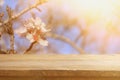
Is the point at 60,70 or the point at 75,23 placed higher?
the point at 75,23

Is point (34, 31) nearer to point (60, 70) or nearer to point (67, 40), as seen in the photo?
point (67, 40)

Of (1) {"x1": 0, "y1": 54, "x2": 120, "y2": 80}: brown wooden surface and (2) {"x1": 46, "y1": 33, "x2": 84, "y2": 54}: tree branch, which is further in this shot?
(2) {"x1": 46, "y1": 33, "x2": 84, "y2": 54}: tree branch

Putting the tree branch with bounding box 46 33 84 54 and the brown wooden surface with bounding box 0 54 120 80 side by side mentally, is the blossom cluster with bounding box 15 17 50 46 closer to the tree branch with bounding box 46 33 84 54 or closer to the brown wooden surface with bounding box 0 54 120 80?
the tree branch with bounding box 46 33 84 54

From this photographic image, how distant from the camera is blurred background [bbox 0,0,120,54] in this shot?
1.36m

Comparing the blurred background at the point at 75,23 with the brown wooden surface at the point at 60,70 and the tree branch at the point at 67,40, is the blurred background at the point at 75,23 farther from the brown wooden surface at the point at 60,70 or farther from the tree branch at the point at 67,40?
the brown wooden surface at the point at 60,70

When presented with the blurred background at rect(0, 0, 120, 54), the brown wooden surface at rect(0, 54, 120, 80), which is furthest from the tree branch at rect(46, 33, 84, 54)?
the brown wooden surface at rect(0, 54, 120, 80)

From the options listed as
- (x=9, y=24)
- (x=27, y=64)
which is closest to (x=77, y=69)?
(x=27, y=64)

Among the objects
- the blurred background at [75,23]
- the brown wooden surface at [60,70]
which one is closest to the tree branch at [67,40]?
the blurred background at [75,23]

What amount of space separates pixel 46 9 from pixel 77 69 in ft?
2.06

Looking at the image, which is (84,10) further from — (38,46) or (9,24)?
(9,24)

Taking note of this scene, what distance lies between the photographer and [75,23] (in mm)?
1375

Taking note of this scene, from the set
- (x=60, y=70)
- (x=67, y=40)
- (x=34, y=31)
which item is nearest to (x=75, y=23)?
(x=67, y=40)

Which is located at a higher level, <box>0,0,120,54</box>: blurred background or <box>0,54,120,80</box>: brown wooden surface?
<box>0,0,120,54</box>: blurred background

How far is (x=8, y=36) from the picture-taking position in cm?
136
